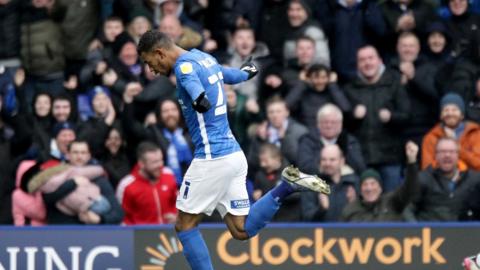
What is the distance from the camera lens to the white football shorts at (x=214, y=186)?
12602 millimetres

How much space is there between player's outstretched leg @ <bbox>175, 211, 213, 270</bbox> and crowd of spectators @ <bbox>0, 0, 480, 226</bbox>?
9.20ft

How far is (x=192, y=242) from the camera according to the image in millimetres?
12695

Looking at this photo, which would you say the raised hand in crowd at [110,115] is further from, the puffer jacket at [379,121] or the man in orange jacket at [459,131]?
the man in orange jacket at [459,131]

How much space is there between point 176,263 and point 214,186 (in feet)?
7.31

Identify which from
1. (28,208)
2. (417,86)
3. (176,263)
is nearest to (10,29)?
(28,208)

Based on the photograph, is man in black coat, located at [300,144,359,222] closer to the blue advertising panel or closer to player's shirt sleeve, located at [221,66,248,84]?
the blue advertising panel

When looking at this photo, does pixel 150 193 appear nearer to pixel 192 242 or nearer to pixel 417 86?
pixel 192 242

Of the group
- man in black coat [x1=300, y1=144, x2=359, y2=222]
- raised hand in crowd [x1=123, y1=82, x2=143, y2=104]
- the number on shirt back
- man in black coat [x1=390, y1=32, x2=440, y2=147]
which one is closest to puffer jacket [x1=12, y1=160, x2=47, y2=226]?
raised hand in crowd [x1=123, y1=82, x2=143, y2=104]

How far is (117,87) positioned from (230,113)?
1.23 m

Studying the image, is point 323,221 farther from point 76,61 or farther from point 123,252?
point 76,61

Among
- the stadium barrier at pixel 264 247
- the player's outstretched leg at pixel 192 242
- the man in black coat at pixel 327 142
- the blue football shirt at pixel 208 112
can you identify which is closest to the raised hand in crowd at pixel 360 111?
the man in black coat at pixel 327 142

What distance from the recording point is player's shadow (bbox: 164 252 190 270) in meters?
14.7

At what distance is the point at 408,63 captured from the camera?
17.4 m

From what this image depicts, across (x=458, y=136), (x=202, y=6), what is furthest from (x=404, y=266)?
(x=202, y=6)
